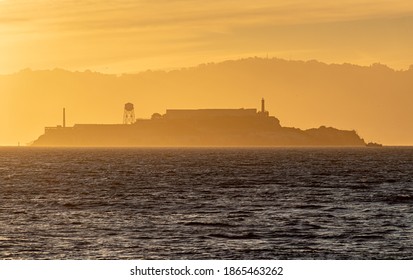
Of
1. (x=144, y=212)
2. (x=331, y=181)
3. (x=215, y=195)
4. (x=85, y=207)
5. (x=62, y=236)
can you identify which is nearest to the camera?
(x=62, y=236)

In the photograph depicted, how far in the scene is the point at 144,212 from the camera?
77938mm

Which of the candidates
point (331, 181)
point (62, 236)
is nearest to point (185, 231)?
point (62, 236)

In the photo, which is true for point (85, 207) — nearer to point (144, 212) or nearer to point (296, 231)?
point (144, 212)

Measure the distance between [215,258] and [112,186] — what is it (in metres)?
62.9

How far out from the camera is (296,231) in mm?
63281
